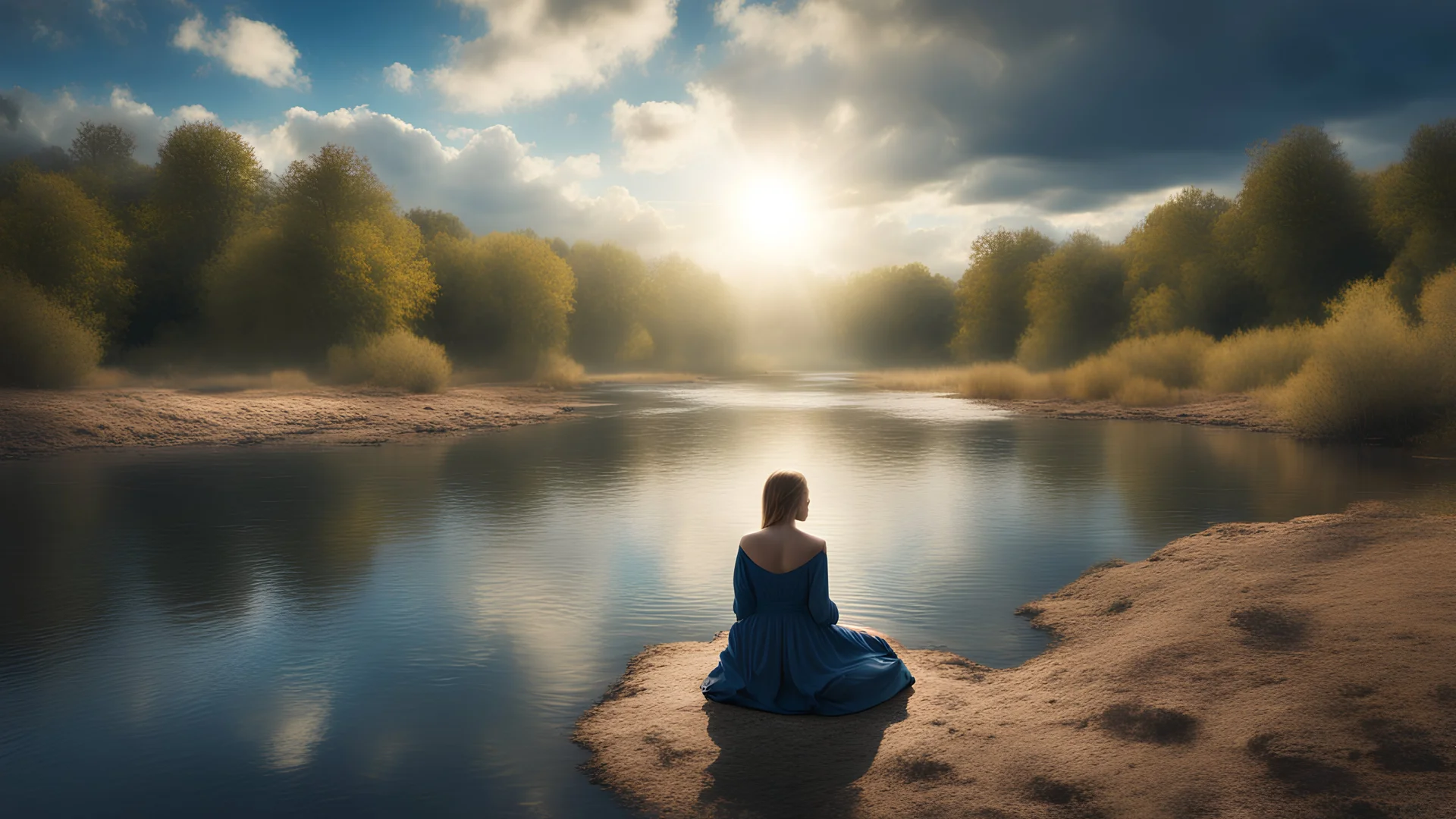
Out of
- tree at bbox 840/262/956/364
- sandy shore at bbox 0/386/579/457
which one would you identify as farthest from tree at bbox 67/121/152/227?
tree at bbox 840/262/956/364

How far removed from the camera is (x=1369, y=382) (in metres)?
25.9

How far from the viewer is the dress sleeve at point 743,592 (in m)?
6.34

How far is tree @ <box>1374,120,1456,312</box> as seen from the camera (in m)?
37.8

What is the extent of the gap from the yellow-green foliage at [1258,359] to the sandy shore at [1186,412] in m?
0.93

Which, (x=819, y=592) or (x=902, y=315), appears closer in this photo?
(x=819, y=592)

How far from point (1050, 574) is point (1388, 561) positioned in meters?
3.70

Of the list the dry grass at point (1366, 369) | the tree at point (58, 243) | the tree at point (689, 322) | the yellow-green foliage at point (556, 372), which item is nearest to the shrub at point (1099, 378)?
the dry grass at point (1366, 369)

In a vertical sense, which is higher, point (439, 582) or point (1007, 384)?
point (1007, 384)

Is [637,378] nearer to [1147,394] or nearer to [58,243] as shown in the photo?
[58,243]

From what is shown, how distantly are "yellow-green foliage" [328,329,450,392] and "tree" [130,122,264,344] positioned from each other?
13.8 metres

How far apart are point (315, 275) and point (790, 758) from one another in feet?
147

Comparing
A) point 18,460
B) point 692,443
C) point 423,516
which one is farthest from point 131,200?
point 423,516

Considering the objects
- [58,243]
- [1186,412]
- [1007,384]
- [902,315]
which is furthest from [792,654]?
[902,315]

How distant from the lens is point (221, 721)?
643cm
